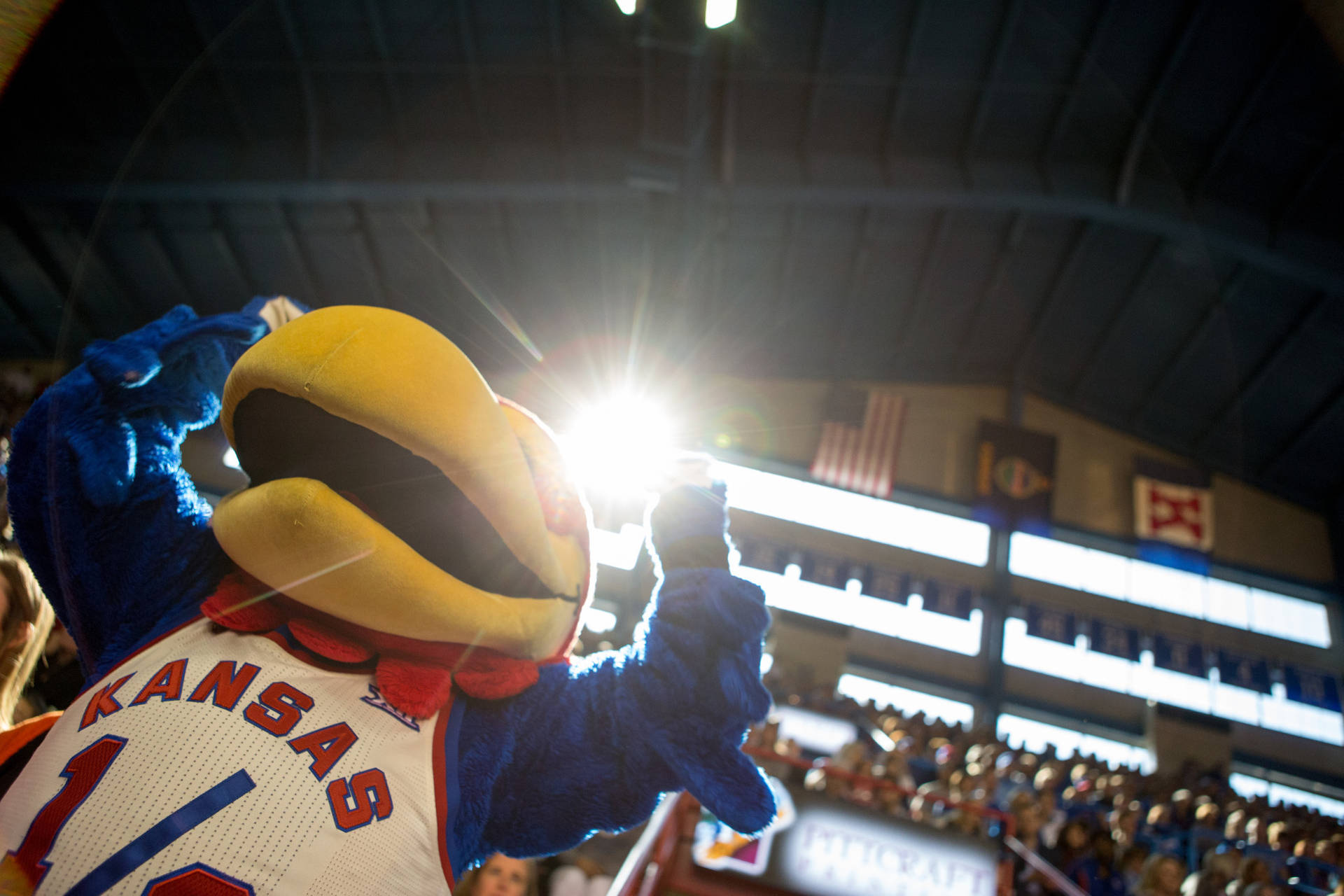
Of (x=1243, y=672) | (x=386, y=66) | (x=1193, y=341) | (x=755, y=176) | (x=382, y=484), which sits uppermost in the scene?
(x=1193, y=341)

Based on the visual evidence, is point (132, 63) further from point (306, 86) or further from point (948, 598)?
point (948, 598)

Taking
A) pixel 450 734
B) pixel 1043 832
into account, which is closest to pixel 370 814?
pixel 450 734

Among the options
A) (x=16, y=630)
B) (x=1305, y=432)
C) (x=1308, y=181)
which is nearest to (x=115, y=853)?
(x=16, y=630)

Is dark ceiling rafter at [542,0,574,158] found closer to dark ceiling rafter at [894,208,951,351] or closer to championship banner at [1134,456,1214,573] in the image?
dark ceiling rafter at [894,208,951,351]

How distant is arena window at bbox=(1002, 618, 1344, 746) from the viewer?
35.0 ft

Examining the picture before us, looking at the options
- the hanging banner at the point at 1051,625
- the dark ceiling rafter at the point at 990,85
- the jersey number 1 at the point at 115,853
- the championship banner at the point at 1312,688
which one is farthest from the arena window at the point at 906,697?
the jersey number 1 at the point at 115,853

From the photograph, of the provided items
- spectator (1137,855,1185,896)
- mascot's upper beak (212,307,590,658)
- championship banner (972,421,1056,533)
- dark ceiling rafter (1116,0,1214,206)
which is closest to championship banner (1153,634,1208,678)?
championship banner (972,421,1056,533)

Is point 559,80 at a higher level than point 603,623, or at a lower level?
higher

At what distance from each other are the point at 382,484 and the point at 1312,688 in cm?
1392

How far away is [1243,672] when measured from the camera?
10.7 metres

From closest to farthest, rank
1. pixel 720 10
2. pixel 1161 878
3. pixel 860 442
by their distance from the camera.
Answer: pixel 720 10 < pixel 1161 878 < pixel 860 442

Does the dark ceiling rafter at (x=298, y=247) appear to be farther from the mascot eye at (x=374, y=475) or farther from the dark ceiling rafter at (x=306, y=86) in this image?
the mascot eye at (x=374, y=475)

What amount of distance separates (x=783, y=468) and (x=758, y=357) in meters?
1.75

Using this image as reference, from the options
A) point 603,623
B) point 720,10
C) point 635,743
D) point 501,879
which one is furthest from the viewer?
point 603,623
